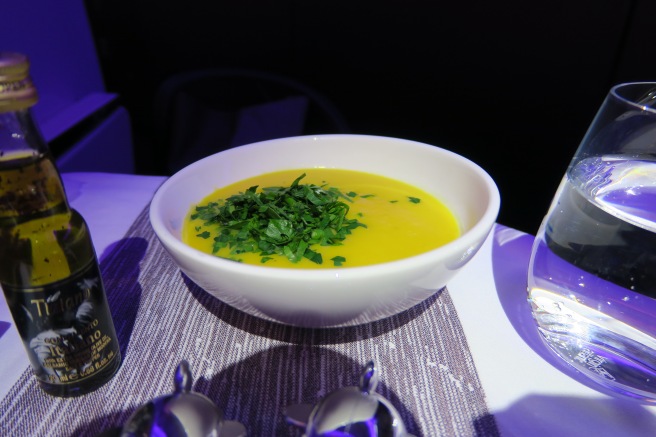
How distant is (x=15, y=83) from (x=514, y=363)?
785 mm

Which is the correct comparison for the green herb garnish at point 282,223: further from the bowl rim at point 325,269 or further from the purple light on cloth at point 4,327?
the purple light on cloth at point 4,327

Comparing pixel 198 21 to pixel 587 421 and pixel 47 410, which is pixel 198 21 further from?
pixel 587 421

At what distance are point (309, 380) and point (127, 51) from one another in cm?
313

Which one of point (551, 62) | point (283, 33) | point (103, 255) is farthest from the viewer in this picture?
point (283, 33)

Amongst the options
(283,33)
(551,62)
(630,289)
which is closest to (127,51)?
(283,33)

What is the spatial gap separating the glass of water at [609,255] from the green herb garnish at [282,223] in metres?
0.35

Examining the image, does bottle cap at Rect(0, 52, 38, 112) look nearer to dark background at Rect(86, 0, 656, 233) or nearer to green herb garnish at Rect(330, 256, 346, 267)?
green herb garnish at Rect(330, 256, 346, 267)

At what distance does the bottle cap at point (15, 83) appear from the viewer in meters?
0.55

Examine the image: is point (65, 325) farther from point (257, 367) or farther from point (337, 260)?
point (337, 260)

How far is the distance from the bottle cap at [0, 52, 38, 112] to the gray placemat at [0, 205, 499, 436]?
41cm

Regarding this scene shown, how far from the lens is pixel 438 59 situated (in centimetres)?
273

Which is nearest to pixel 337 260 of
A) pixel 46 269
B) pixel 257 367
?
pixel 257 367

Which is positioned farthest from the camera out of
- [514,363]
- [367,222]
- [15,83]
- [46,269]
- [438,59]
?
[438,59]

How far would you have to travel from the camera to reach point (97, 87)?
121 inches
